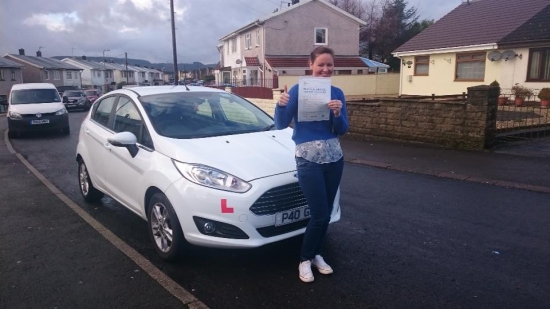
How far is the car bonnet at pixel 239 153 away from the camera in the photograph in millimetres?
3863

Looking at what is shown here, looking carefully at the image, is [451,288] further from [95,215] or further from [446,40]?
[446,40]

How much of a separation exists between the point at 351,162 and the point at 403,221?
12.7 feet

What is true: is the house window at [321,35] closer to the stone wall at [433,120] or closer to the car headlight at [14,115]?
the stone wall at [433,120]

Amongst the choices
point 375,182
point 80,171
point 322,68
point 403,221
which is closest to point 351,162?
point 375,182

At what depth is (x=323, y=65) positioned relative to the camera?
346cm

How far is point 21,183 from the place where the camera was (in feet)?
25.2

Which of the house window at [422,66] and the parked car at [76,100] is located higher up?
the house window at [422,66]

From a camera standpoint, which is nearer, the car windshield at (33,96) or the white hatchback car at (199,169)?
the white hatchback car at (199,169)

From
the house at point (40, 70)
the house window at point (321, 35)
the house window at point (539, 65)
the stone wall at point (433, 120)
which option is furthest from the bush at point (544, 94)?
the house at point (40, 70)

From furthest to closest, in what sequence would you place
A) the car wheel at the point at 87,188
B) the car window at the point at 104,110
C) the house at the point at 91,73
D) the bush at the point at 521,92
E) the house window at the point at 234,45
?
the house at the point at 91,73 → the house window at the point at 234,45 → the bush at the point at 521,92 → the car wheel at the point at 87,188 → the car window at the point at 104,110

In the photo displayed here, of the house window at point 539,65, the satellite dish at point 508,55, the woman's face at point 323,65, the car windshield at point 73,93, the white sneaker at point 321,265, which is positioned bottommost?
the white sneaker at point 321,265

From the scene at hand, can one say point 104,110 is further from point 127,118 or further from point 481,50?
point 481,50

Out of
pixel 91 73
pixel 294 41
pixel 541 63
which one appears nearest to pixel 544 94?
pixel 541 63

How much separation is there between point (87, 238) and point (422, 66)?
22.5 meters
